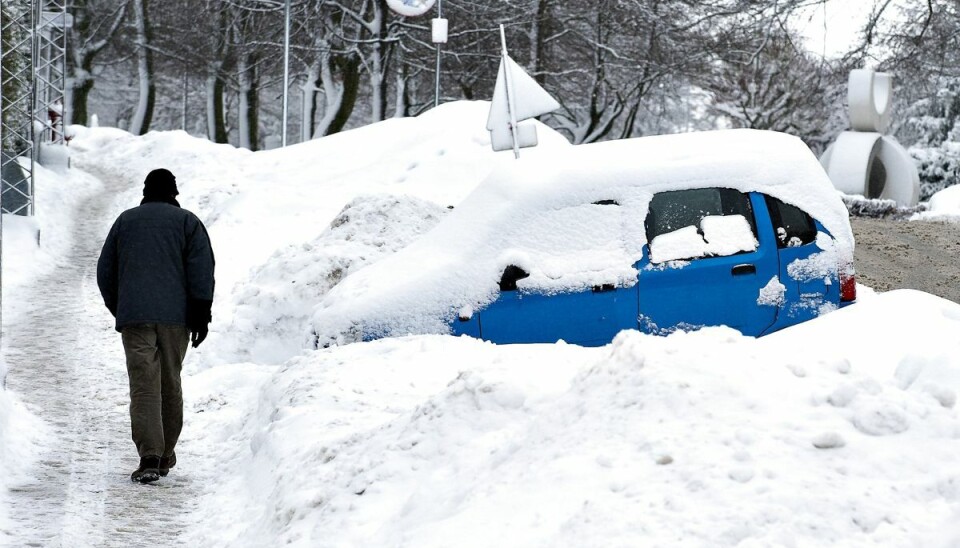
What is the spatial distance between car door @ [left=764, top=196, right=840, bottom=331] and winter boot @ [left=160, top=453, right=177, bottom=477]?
362cm

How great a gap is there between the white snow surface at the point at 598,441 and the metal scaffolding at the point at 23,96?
9444 mm

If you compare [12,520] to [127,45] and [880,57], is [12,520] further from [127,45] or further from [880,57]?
[127,45]

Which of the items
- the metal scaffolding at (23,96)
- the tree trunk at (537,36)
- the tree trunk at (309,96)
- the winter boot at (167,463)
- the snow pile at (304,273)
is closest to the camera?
the winter boot at (167,463)

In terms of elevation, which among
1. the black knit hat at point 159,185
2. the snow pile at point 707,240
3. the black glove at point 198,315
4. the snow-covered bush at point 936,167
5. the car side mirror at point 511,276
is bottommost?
the snow-covered bush at point 936,167

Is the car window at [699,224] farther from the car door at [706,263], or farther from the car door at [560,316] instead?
the car door at [560,316]

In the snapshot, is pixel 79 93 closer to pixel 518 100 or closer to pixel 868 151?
pixel 868 151

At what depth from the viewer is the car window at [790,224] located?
7.94 meters

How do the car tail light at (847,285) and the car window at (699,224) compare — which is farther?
the car tail light at (847,285)

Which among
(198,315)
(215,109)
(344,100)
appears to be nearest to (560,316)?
A: (198,315)

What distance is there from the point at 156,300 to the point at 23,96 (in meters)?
13.8

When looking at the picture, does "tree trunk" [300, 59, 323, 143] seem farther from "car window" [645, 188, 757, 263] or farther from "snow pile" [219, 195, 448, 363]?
"car window" [645, 188, 757, 263]

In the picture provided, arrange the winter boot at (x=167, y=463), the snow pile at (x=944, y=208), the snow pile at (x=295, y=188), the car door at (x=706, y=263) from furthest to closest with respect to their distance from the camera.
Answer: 1. the snow pile at (x=944, y=208)
2. the snow pile at (x=295, y=188)
3. the car door at (x=706, y=263)
4. the winter boot at (x=167, y=463)

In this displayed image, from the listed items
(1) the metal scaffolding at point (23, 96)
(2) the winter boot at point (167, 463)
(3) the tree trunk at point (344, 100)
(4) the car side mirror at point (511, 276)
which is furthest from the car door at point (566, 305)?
(3) the tree trunk at point (344, 100)

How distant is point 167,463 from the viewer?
7.14 metres
